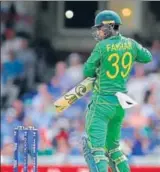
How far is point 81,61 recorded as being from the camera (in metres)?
14.4

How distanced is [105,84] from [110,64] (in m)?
0.18

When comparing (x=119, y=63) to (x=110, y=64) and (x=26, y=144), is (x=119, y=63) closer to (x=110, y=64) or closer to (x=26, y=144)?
(x=110, y=64)

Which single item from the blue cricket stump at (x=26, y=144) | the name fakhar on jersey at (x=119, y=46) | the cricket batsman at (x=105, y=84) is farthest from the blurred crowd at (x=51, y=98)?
the name fakhar on jersey at (x=119, y=46)

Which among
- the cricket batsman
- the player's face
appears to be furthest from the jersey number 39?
the player's face

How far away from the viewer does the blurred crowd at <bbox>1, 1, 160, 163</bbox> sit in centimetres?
1245

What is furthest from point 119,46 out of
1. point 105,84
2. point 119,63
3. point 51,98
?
point 51,98

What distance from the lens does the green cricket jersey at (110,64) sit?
8562 mm

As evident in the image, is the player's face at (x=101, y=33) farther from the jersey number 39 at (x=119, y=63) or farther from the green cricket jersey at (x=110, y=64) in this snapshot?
the jersey number 39 at (x=119, y=63)

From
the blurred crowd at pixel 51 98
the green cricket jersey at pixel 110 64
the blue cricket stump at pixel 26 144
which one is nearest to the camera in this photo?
the green cricket jersey at pixel 110 64

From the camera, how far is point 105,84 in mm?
8609

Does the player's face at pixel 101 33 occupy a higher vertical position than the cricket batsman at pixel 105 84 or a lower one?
higher

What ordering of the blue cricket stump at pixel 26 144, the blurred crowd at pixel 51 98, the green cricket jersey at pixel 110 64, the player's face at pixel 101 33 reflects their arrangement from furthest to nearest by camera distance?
the blurred crowd at pixel 51 98 < the blue cricket stump at pixel 26 144 < the player's face at pixel 101 33 < the green cricket jersey at pixel 110 64

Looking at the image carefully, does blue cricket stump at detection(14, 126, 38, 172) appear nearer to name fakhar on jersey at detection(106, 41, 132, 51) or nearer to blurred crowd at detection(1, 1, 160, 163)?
name fakhar on jersey at detection(106, 41, 132, 51)

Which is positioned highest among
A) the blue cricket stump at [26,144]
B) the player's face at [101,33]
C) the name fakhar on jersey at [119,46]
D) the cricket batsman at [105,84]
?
the player's face at [101,33]
